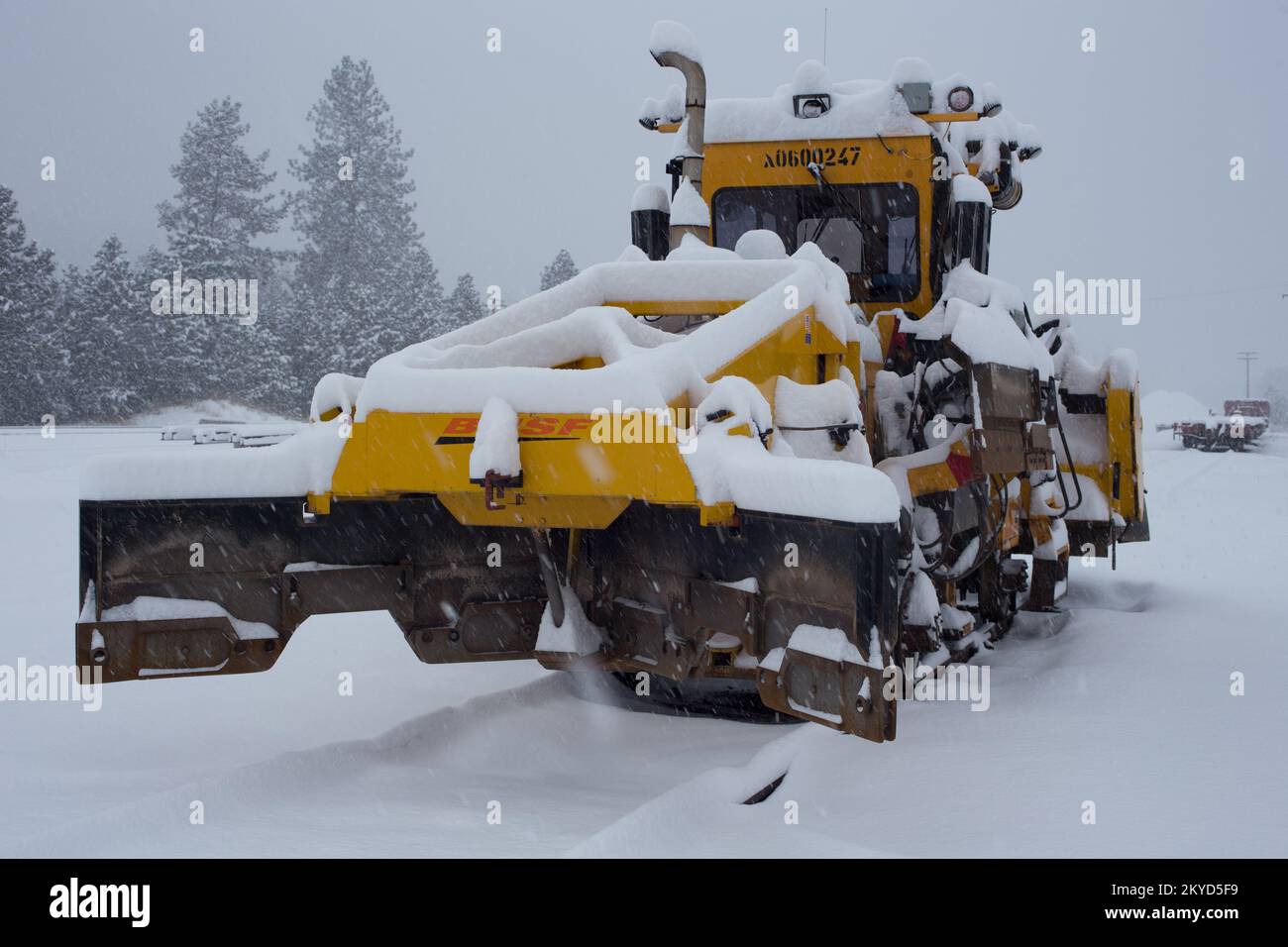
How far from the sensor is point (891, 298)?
6.14 m

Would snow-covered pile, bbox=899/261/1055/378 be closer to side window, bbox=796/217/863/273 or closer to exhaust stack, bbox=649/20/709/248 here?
side window, bbox=796/217/863/273

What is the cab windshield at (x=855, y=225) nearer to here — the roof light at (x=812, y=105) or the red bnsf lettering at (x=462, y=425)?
the roof light at (x=812, y=105)

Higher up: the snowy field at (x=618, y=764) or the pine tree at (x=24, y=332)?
the pine tree at (x=24, y=332)

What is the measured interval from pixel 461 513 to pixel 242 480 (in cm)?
82

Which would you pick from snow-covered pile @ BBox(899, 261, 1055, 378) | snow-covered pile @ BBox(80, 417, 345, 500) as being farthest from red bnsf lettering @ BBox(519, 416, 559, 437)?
snow-covered pile @ BBox(899, 261, 1055, 378)

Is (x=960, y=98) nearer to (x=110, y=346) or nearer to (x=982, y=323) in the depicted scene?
(x=982, y=323)

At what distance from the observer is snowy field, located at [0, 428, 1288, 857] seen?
10.3 ft

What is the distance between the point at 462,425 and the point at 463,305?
130 feet

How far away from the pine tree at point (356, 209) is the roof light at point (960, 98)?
33.8 metres

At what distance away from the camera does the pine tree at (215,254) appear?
36969mm

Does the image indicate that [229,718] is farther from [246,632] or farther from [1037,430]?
[1037,430]

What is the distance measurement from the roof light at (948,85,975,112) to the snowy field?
9.41 feet

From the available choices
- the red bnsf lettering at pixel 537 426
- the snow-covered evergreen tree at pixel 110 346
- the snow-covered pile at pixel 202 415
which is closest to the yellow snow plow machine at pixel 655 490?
the red bnsf lettering at pixel 537 426
